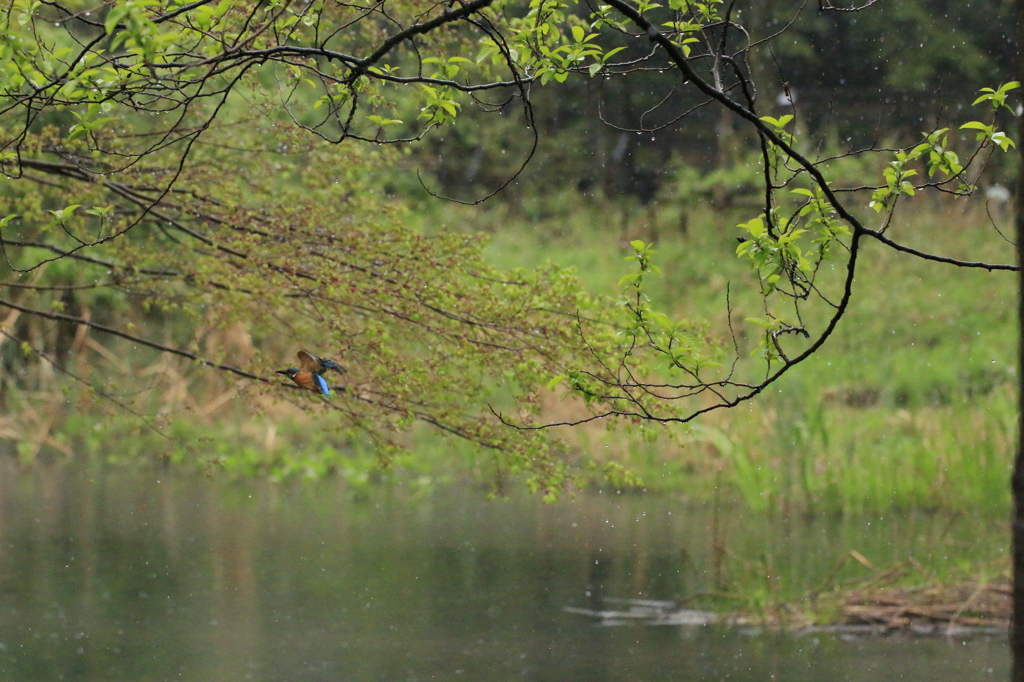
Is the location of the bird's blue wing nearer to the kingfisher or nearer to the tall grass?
the kingfisher

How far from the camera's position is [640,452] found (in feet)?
31.7

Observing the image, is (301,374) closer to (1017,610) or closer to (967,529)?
(1017,610)

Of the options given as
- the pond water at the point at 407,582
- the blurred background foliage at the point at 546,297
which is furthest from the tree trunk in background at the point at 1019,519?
the pond water at the point at 407,582

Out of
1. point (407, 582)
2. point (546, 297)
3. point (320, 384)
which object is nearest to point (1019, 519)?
point (320, 384)

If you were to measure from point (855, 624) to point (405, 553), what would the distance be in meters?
3.13

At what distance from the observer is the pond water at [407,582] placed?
5547mm

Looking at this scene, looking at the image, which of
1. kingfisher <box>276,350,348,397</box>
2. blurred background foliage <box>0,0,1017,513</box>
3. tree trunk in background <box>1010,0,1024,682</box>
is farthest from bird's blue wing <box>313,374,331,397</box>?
tree trunk in background <box>1010,0,1024,682</box>

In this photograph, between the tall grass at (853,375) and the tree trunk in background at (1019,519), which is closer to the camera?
the tree trunk in background at (1019,519)

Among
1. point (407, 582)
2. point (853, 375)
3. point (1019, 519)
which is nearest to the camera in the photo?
point (1019, 519)

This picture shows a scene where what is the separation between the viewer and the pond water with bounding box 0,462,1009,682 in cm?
555

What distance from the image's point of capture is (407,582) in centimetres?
713

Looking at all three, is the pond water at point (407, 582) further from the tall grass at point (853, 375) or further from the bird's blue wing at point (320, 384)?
the bird's blue wing at point (320, 384)

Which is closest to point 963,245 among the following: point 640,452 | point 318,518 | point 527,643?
point 640,452

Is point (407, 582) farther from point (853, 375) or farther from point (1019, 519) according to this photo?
point (853, 375)
